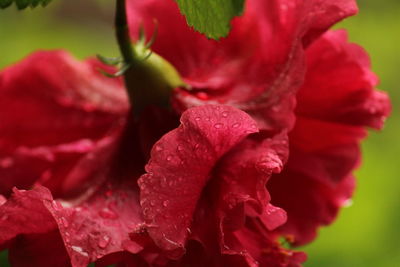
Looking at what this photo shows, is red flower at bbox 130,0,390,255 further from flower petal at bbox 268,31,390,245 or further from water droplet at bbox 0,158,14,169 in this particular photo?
water droplet at bbox 0,158,14,169

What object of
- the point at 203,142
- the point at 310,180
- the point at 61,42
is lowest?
the point at 61,42

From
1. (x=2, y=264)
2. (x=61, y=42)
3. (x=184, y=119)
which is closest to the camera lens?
(x=184, y=119)

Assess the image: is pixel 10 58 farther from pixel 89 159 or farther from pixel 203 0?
pixel 203 0

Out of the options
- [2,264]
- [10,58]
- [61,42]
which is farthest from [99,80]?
[61,42]

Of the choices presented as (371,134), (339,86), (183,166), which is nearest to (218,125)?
(183,166)

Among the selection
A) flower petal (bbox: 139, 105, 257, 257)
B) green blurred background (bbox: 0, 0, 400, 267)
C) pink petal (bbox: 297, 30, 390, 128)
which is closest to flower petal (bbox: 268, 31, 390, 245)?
pink petal (bbox: 297, 30, 390, 128)
